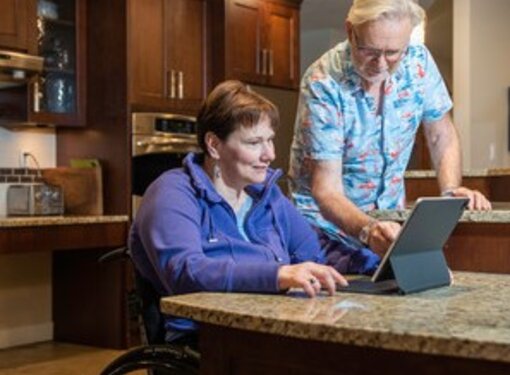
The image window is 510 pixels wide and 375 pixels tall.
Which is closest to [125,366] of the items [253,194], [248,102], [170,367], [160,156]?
[170,367]

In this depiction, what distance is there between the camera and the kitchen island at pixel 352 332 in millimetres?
1033

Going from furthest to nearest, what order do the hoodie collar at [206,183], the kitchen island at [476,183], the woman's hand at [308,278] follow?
the kitchen island at [476,183]
the hoodie collar at [206,183]
the woman's hand at [308,278]

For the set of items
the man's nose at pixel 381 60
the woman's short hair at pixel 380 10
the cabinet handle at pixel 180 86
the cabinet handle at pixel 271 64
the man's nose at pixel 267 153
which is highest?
the cabinet handle at pixel 271 64

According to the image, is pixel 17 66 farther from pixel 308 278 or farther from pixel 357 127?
pixel 308 278

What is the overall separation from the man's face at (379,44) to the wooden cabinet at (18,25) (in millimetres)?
2804

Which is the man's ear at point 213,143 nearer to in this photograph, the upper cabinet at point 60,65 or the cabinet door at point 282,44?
the upper cabinet at point 60,65

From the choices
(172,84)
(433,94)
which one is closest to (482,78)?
(172,84)

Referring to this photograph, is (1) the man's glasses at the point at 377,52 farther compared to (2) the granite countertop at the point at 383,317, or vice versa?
(1) the man's glasses at the point at 377,52

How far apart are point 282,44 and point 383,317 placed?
4.72m

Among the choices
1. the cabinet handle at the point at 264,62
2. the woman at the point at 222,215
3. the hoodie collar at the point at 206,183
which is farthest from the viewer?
the cabinet handle at the point at 264,62

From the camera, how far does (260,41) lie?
5.50m

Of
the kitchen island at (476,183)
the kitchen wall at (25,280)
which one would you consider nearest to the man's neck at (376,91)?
the kitchen island at (476,183)

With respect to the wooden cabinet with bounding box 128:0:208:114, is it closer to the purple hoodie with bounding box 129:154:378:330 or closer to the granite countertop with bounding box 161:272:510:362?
the purple hoodie with bounding box 129:154:378:330

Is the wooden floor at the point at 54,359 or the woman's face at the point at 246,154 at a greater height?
the woman's face at the point at 246,154
